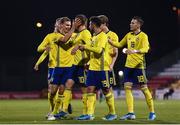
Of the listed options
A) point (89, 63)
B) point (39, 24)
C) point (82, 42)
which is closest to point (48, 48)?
point (82, 42)

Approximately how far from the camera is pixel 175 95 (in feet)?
125

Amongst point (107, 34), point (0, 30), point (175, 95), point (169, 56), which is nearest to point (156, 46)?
point (169, 56)

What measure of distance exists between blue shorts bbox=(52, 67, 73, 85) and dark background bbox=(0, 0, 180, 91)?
28.1 meters

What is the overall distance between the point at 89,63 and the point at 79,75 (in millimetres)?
454

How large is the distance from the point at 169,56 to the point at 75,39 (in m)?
30.2

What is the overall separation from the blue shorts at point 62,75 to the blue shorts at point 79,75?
5.4 inches

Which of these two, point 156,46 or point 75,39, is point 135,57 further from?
point 156,46

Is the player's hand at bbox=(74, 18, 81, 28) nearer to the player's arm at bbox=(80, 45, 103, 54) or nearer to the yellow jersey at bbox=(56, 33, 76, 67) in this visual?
the yellow jersey at bbox=(56, 33, 76, 67)

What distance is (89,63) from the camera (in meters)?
14.0

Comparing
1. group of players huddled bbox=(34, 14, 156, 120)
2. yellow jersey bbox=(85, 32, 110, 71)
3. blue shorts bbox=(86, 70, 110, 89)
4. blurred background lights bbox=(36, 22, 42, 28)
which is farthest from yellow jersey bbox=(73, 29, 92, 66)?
blurred background lights bbox=(36, 22, 42, 28)

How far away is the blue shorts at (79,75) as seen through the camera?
46.8 feet

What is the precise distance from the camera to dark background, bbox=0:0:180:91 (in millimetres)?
42219

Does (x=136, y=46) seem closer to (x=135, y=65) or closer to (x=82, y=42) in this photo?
(x=135, y=65)

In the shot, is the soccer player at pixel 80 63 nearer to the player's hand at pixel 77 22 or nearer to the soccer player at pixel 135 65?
the player's hand at pixel 77 22
